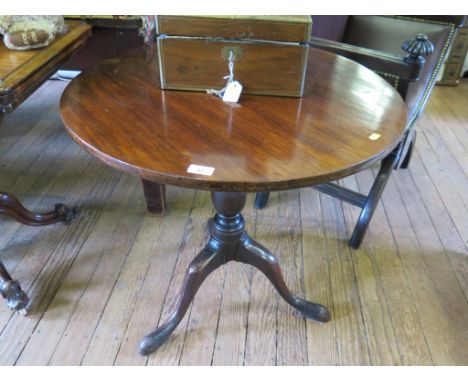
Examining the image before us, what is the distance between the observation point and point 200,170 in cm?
64

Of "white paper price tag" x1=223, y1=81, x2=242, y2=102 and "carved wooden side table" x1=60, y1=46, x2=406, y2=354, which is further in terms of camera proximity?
"white paper price tag" x1=223, y1=81, x2=242, y2=102

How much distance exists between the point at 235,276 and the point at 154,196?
453 mm

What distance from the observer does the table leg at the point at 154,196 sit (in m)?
1.44

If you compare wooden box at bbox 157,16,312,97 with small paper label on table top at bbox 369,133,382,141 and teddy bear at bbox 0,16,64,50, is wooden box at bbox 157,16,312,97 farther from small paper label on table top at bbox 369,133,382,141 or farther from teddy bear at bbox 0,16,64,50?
teddy bear at bbox 0,16,64,50

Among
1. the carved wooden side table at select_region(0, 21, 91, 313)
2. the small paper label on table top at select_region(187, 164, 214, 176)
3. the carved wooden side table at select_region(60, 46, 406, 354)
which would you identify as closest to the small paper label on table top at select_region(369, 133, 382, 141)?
the carved wooden side table at select_region(60, 46, 406, 354)

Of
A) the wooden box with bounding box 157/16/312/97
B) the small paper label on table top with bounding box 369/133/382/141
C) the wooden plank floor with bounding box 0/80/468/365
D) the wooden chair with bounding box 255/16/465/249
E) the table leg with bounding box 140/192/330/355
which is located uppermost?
the wooden box with bounding box 157/16/312/97

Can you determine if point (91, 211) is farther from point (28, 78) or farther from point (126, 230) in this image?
point (28, 78)

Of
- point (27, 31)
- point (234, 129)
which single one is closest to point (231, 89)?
point (234, 129)

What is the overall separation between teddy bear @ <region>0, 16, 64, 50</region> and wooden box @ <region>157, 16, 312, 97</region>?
552 millimetres

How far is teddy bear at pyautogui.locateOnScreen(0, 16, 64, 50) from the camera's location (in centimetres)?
114

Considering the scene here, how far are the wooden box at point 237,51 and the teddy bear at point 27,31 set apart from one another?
552 millimetres

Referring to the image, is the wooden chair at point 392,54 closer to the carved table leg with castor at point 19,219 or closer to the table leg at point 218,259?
the table leg at point 218,259

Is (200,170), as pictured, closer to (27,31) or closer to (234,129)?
(234,129)

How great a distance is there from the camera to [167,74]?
885mm
